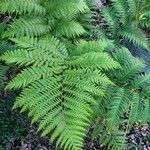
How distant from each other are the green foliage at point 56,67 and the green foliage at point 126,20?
0.62m

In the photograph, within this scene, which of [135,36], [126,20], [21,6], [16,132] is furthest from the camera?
[126,20]

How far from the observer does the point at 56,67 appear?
12.0 ft

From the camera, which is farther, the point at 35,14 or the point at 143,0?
the point at 143,0

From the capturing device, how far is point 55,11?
4109mm

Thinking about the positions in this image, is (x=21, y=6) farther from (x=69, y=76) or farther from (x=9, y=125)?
(x=9, y=125)

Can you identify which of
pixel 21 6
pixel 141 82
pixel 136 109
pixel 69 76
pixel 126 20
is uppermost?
pixel 21 6

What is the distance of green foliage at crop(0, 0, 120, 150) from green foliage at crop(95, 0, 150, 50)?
62 cm

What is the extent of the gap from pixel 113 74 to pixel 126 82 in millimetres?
166

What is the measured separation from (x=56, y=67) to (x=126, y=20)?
1511 millimetres

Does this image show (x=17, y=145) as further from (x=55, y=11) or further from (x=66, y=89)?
(x=55, y=11)

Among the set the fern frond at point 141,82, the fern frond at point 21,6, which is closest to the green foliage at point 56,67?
the fern frond at point 21,6

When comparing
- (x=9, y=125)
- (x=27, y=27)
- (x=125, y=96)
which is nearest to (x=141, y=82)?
(x=125, y=96)

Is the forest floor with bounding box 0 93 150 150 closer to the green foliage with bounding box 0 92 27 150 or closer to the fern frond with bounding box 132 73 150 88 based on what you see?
the green foliage with bounding box 0 92 27 150

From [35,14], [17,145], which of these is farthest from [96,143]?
[35,14]
